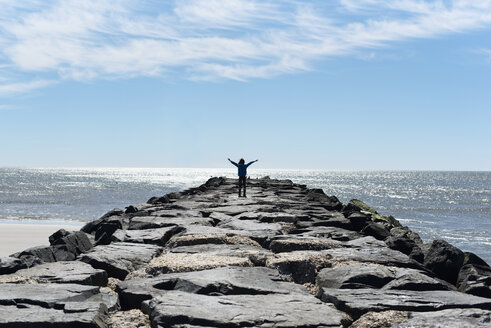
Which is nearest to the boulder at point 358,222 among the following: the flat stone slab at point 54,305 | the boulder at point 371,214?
the boulder at point 371,214

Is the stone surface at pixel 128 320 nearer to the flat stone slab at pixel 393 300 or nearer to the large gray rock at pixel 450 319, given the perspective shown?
the flat stone slab at pixel 393 300

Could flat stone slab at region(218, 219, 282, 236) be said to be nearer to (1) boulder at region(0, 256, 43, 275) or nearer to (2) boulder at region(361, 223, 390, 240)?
(2) boulder at region(361, 223, 390, 240)

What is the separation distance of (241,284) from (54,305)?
1032 millimetres

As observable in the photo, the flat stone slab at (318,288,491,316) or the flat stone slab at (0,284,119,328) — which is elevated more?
the flat stone slab at (318,288,491,316)

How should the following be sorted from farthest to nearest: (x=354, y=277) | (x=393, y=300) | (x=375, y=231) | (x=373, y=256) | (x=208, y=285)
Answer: (x=375, y=231) < (x=373, y=256) < (x=354, y=277) < (x=208, y=285) < (x=393, y=300)

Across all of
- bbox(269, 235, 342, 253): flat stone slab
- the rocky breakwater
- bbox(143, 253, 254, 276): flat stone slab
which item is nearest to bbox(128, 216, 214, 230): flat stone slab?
the rocky breakwater

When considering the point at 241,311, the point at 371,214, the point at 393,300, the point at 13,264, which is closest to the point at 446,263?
the point at 393,300

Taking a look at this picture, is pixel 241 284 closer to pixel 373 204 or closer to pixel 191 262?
pixel 191 262

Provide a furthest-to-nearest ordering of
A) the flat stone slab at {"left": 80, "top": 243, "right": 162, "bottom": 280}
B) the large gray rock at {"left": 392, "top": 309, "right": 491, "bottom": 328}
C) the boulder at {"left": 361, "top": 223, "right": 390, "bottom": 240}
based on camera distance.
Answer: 1. the boulder at {"left": 361, "top": 223, "right": 390, "bottom": 240}
2. the flat stone slab at {"left": 80, "top": 243, "right": 162, "bottom": 280}
3. the large gray rock at {"left": 392, "top": 309, "right": 491, "bottom": 328}

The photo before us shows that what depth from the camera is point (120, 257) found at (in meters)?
3.96

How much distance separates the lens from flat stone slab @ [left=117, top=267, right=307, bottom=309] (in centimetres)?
301

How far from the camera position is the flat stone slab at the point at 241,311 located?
2506 millimetres

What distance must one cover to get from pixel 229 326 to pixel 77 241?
2.77 m

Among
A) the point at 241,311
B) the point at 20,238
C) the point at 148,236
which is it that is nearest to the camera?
the point at 241,311
